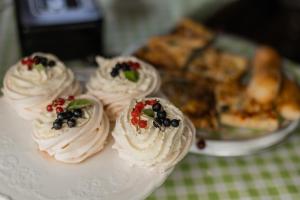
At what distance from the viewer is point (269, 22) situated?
2.79 m

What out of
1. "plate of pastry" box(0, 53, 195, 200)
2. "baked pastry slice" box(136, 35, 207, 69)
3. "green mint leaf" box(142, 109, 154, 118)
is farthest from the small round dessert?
"baked pastry slice" box(136, 35, 207, 69)

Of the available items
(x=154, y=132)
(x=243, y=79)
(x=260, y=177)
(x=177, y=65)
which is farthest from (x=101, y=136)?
(x=243, y=79)

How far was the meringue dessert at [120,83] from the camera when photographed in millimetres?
1138

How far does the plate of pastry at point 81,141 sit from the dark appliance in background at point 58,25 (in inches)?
16.5

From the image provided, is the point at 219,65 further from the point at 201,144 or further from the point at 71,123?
the point at 71,123

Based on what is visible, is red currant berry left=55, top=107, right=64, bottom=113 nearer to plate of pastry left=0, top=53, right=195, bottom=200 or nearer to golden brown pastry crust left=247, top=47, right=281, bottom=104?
plate of pastry left=0, top=53, right=195, bottom=200

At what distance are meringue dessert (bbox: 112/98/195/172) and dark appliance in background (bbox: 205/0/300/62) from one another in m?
1.42

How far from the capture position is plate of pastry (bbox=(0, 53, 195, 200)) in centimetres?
96

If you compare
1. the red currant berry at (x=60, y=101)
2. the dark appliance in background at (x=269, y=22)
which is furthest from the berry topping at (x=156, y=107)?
the dark appliance in background at (x=269, y=22)

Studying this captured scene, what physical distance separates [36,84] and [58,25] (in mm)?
468

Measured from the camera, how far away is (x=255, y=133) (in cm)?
145

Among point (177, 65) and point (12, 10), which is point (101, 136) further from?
point (177, 65)

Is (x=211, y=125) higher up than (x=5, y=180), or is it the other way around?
(x=5, y=180)

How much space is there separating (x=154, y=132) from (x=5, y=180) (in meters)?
0.33
